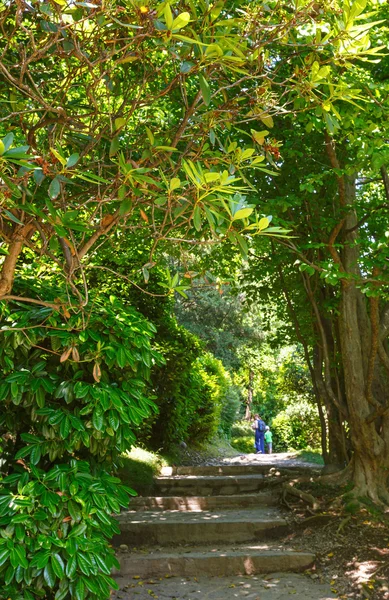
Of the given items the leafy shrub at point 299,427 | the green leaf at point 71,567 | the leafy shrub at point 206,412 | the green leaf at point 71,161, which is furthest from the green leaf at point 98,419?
the leafy shrub at point 299,427

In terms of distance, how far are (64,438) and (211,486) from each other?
581cm

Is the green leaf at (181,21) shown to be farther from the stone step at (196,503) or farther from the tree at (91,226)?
the stone step at (196,503)

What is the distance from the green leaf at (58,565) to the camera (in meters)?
3.81

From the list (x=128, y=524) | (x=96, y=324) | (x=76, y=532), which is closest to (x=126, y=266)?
(x=128, y=524)

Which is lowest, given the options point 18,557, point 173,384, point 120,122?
point 18,557

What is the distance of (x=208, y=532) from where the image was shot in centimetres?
703

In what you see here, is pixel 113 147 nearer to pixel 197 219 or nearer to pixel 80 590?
pixel 197 219

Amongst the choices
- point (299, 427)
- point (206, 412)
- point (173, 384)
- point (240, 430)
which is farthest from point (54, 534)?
point (240, 430)

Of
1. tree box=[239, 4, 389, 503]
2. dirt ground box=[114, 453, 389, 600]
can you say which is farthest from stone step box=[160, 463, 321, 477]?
dirt ground box=[114, 453, 389, 600]

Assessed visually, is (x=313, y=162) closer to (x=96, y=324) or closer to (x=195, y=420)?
(x=96, y=324)

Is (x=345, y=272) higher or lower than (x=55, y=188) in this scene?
higher

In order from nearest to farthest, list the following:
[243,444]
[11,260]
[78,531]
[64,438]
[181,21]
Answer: [181,21]
[11,260]
[78,531]
[64,438]
[243,444]

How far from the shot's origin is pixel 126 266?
405 inches

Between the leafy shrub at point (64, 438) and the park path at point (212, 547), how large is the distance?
73.4 inches
